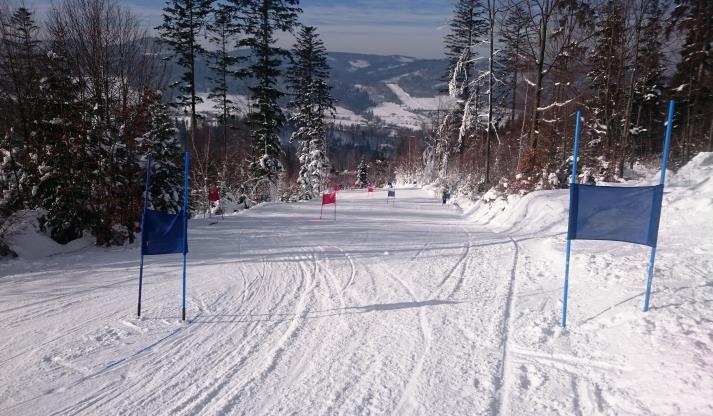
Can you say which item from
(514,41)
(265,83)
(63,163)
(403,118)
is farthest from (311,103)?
(403,118)

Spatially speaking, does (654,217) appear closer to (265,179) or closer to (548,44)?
(548,44)

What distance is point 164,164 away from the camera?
15.4 metres

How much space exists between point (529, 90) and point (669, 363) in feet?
90.8

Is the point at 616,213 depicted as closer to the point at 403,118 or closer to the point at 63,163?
the point at 63,163

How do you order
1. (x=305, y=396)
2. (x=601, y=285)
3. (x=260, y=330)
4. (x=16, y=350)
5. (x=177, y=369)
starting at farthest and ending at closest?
(x=601, y=285) < (x=260, y=330) < (x=16, y=350) < (x=177, y=369) < (x=305, y=396)

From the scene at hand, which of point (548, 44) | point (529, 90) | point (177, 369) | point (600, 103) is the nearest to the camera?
point (177, 369)

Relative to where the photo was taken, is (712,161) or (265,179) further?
(265,179)

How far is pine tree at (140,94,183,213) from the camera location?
49.7ft

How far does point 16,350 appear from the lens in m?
4.89

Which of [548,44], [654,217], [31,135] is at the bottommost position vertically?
[654,217]

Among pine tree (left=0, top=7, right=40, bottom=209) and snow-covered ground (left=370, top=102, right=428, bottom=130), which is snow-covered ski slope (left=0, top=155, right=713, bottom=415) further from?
snow-covered ground (left=370, top=102, right=428, bottom=130)

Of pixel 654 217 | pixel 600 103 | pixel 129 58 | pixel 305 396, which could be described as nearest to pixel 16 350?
pixel 305 396

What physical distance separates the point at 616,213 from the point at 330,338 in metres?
4.15

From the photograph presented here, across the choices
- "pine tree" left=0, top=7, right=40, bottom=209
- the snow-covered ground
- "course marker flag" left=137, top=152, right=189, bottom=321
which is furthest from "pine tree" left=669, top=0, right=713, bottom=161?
the snow-covered ground
